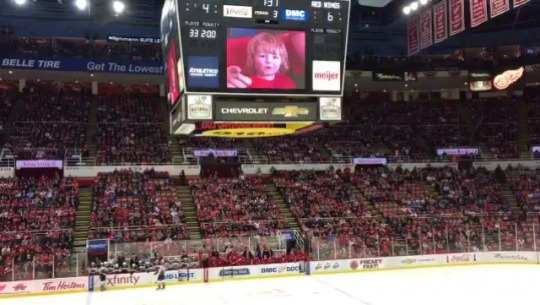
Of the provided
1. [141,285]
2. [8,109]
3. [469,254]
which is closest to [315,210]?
[469,254]

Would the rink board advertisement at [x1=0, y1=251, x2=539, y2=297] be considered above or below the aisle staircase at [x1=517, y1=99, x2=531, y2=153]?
below

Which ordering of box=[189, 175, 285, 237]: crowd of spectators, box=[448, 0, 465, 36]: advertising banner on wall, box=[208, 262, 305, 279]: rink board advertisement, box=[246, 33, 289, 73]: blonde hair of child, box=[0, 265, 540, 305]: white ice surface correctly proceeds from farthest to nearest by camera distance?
box=[189, 175, 285, 237]: crowd of spectators
box=[208, 262, 305, 279]: rink board advertisement
box=[448, 0, 465, 36]: advertising banner on wall
box=[0, 265, 540, 305]: white ice surface
box=[246, 33, 289, 73]: blonde hair of child

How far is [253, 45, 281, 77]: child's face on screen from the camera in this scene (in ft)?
37.4

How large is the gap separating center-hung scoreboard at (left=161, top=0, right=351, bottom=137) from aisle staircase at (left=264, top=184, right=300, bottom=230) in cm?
1272

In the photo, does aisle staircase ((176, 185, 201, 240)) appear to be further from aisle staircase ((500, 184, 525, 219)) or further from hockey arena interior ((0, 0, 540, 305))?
aisle staircase ((500, 184, 525, 219))

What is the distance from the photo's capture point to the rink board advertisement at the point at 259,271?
1741 centimetres

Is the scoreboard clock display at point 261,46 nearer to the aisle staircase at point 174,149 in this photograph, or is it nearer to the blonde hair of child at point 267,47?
the blonde hair of child at point 267,47

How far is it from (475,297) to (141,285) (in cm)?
1043

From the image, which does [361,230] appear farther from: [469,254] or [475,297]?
[475,297]

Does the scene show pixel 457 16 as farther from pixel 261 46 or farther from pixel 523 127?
pixel 523 127

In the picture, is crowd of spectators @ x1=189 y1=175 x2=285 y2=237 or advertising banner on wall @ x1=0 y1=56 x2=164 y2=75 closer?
crowd of spectators @ x1=189 y1=175 x2=285 y2=237

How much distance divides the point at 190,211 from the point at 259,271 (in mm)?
6013

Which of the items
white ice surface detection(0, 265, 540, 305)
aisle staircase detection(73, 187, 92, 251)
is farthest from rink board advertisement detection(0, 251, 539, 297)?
aisle staircase detection(73, 187, 92, 251)

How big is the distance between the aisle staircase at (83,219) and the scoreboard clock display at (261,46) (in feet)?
38.2
